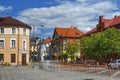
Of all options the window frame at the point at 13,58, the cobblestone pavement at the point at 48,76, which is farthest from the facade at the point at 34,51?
the cobblestone pavement at the point at 48,76

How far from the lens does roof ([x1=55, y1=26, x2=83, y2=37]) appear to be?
124 metres

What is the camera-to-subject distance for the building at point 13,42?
279 ft

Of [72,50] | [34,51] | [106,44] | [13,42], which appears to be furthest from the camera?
[72,50]

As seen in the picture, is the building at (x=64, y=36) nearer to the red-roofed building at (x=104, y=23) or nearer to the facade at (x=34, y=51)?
the facade at (x=34, y=51)

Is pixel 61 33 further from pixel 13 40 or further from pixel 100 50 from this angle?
pixel 100 50

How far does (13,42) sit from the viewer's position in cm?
8669

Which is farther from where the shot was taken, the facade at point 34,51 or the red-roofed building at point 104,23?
the facade at point 34,51

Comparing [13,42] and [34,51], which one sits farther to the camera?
[34,51]

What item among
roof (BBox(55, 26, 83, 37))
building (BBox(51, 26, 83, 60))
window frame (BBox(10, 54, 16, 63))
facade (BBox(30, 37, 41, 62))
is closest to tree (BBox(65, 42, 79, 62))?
facade (BBox(30, 37, 41, 62))

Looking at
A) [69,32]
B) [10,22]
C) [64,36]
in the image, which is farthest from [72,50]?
[10,22]

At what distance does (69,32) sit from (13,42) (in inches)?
1653

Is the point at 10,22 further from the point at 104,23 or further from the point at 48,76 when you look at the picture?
the point at 48,76

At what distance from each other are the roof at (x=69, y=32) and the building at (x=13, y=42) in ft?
127

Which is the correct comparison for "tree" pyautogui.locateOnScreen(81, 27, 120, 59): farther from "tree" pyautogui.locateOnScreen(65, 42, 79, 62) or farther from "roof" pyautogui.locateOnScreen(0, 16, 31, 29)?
"tree" pyautogui.locateOnScreen(65, 42, 79, 62)
